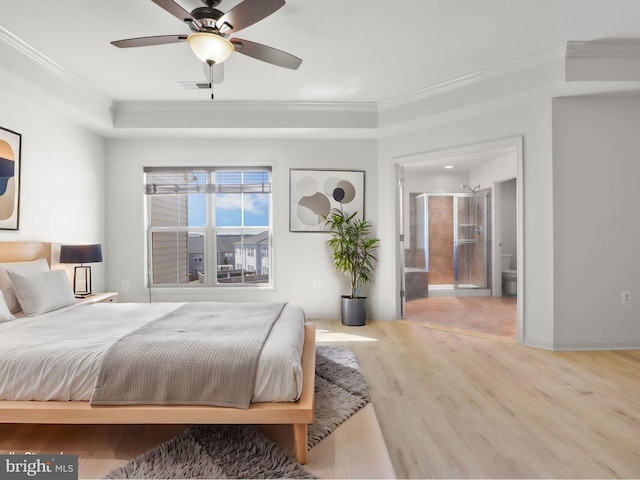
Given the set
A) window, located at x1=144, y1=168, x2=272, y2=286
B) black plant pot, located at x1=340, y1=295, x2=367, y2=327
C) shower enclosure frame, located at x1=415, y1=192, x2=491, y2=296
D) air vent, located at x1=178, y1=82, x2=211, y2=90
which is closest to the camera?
air vent, located at x1=178, y1=82, x2=211, y2=90

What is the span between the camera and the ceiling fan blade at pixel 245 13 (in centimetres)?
215

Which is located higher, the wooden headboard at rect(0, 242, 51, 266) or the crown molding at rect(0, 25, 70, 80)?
the crown molding at rect(0, 25, 70, 80)

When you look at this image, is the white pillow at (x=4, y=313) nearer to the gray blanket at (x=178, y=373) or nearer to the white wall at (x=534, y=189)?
the gray blanket at (x=178, y=373)

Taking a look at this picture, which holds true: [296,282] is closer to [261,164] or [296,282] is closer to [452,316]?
[261,164]

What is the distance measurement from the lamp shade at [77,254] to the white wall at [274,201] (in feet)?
3.57

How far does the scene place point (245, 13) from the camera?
2.26 meters

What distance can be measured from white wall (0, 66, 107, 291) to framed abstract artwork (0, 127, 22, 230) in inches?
2.7

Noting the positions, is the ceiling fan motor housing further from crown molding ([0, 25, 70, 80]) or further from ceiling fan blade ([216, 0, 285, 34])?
crown molding ([0, 25, 70, 80])

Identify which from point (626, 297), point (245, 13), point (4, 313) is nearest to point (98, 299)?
point (4, 313)

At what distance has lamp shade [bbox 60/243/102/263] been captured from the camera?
13.0ft

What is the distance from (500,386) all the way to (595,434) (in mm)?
729

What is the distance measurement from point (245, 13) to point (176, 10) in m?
0.40

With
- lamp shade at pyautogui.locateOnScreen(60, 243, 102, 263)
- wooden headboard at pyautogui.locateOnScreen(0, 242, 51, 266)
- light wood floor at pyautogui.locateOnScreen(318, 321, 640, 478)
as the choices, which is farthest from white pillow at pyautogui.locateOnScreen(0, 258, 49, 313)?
light wood floor at pyautogui.locateOnScreen(318, 321, 640, 478)

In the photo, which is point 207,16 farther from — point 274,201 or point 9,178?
point 274,201
